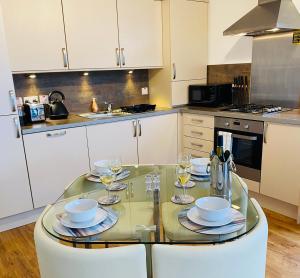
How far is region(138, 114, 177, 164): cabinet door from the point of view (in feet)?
11.1

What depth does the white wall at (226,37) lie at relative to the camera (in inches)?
136

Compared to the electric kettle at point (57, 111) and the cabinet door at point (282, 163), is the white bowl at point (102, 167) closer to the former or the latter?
the electric kettle at point (57, 111)

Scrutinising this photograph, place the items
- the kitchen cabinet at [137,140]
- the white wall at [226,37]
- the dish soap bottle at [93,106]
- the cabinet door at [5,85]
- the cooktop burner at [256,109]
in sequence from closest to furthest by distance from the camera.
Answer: the cabinet door at [5,85]
the cooktop burner at [256,109]
the kitchen cabinet at [137,140]
the white wall at [226,37]
the dish soap bottle at [93,106]

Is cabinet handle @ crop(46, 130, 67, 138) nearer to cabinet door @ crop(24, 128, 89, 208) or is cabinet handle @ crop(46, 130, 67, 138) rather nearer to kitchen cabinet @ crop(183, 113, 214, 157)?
cabinet door @ crop(24, 128, 89, 208)

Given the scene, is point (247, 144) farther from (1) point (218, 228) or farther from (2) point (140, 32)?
(1) point (218, 228)

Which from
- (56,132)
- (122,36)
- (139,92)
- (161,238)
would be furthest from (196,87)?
(161,238)

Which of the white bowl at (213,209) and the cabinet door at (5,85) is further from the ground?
the cabinet door at (5,85)

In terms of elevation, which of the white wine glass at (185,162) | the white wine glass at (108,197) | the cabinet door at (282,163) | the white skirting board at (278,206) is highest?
the white wine glass at (185,162)

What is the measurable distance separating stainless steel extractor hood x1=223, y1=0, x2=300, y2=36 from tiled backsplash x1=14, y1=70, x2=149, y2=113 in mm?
1494

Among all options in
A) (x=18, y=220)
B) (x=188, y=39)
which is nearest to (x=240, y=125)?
(x=188, y=39)

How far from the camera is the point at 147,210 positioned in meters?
1.40

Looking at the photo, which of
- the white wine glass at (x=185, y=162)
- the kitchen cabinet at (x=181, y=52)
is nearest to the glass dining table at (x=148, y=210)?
the white wine glass at (x=185, y=162)

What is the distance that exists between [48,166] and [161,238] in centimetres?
191

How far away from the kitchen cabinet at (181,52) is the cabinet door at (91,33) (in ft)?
2.20
